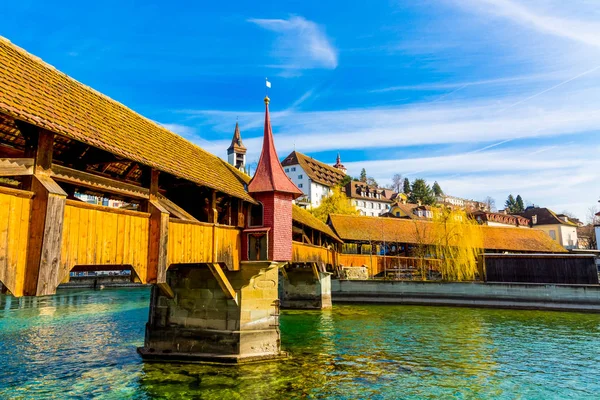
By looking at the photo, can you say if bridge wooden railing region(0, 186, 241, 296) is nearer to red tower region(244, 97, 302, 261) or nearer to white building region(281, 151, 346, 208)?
red tower region(244, 97, 302, 261)

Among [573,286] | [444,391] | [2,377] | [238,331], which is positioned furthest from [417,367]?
[573,286]

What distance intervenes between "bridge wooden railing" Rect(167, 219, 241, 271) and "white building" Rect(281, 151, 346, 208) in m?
→ 50.7

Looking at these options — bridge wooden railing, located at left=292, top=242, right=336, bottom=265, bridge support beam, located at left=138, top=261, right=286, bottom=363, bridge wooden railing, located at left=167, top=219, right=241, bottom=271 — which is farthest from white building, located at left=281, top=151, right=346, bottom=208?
bridge wooden railing, located at left=167, top=219, right=241, bottom=271

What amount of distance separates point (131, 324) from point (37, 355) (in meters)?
6.37

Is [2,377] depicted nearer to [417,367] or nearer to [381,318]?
[417,367]

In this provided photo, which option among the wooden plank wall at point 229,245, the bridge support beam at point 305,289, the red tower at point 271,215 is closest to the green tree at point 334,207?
the bridge support beam at point 305,289

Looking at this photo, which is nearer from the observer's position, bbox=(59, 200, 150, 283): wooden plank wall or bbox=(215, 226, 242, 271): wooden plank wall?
bbox=(59, 200, 150, 283): wooden plank wall

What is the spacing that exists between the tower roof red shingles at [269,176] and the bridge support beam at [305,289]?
12.5 metres

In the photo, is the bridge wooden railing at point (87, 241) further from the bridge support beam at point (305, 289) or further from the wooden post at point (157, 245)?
the bridge support beam at point (305, 289)

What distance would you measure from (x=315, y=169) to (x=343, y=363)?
62756mm

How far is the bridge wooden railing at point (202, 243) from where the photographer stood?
29.2ft

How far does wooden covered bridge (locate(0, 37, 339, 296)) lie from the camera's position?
5.61 metres

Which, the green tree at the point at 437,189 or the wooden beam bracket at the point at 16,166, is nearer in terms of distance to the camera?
the wooden beam bracket at the point at 16,166

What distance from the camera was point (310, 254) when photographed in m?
20.4
